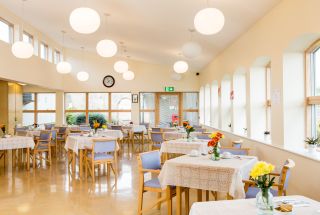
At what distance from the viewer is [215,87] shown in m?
9.12

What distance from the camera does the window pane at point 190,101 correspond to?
12281 millimetres

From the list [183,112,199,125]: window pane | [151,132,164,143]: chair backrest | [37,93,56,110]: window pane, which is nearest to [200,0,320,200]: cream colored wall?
[151,132,164,143]: chair backrest

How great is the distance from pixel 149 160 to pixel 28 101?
32.5 ft

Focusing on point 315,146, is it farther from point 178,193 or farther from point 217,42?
point 217,42

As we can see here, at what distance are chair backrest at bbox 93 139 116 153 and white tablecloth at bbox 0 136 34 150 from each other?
81.4 inches

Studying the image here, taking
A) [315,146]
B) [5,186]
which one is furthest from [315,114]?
[5,186]

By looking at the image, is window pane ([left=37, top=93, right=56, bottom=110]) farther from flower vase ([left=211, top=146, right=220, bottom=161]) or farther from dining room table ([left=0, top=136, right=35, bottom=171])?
flower vase ([left=211, top=146, right=220, bottom=161])

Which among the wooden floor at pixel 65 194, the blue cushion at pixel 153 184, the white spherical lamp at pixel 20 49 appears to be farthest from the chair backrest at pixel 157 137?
the blue cushion at pixel 153 184

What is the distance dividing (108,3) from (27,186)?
3570mm

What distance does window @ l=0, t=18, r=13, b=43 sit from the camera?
25.0ft

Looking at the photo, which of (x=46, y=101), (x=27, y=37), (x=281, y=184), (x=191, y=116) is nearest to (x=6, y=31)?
(x=27, y=37)

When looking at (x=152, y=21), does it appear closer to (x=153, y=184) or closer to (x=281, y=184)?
(x=153, y=184)

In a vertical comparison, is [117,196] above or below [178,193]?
below

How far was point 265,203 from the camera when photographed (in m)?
1.71
